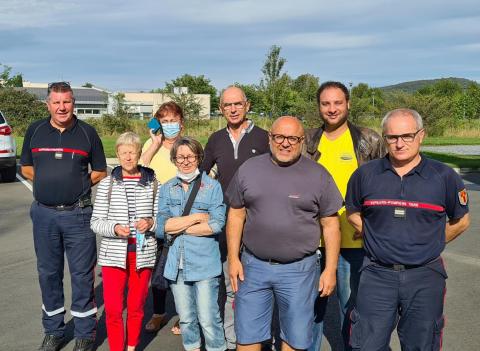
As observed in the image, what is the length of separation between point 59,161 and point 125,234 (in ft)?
2.77

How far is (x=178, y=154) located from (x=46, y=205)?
1.21 meters

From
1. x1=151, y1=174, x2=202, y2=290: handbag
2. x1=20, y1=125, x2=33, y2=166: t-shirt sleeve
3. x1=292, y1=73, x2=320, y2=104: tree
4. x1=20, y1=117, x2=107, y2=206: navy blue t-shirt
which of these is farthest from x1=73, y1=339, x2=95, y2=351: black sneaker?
x1=292, y1=73, x2=320, y2=104: tree

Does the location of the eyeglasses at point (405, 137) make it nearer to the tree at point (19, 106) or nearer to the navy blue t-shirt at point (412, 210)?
the navy blue t-shirt at point (412, 210)

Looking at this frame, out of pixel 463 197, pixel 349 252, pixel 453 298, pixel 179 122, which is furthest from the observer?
pixel 453 298

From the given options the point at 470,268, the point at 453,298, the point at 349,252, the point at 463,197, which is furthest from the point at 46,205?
the point at 470,268

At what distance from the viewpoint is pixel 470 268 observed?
664 cm

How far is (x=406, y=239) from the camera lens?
3.05 meters

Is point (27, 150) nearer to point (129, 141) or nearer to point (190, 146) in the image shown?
point (129, 141)

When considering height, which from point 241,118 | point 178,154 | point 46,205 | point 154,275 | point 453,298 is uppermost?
point 241,118

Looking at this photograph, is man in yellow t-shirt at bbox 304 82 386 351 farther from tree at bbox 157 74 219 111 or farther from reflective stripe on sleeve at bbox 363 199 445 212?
tree at bbox 157 74 219 111

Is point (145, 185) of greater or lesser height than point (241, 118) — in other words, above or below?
below

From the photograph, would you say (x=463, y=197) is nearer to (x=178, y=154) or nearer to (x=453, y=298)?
(x=178, y=154)

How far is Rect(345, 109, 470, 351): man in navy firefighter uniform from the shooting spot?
10.0 ft

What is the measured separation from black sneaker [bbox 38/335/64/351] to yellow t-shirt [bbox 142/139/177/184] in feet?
5.02
